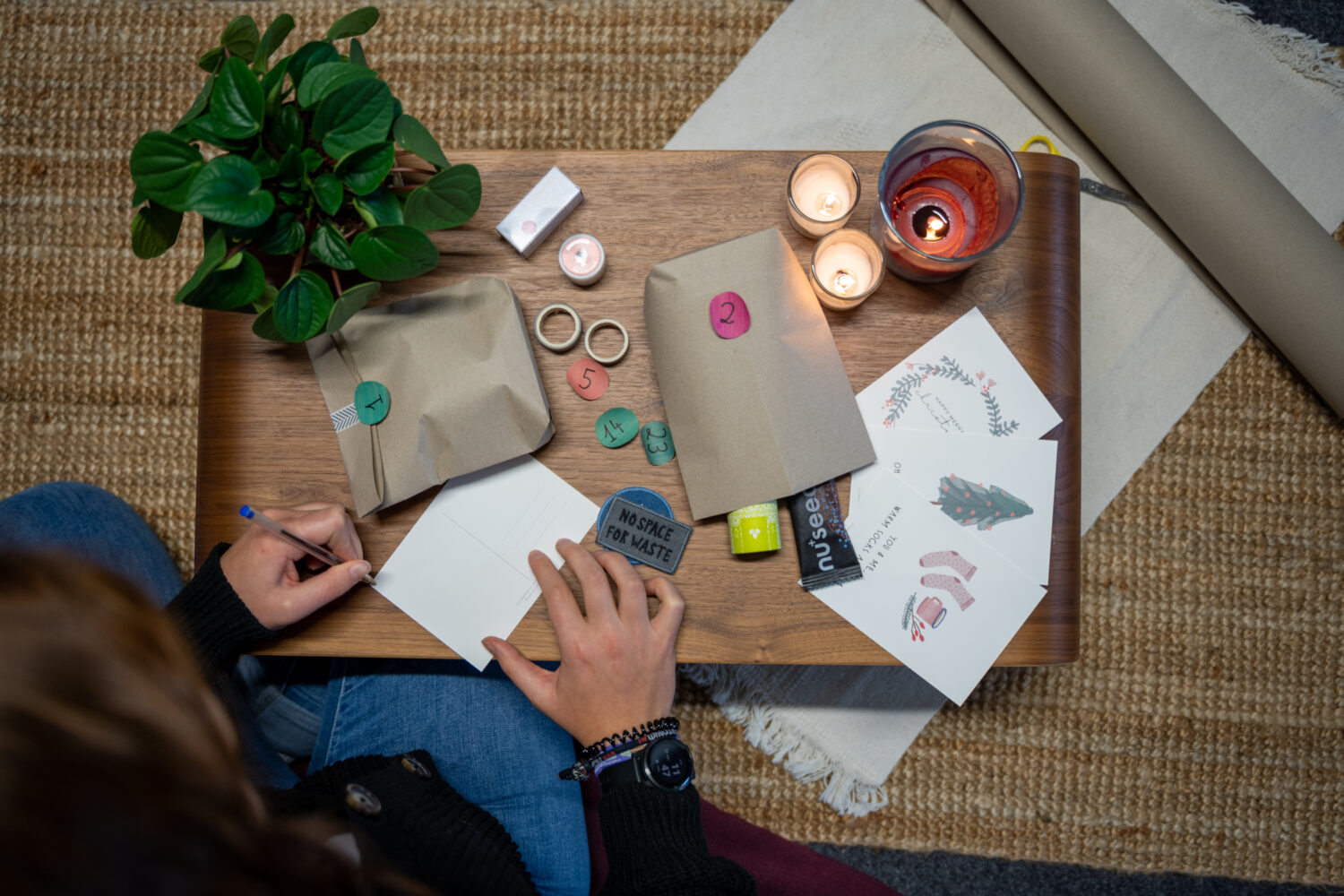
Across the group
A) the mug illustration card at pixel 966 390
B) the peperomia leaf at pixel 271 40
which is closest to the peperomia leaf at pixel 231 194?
the peperomia leaf at pixel 271 40

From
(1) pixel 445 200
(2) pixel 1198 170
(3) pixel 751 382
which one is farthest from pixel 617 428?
(2) pixel 1198 170

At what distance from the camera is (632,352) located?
2.56 ft

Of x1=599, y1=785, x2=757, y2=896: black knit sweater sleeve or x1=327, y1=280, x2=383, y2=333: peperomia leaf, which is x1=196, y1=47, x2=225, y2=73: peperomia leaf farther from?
x1=599, y1=785, x2=757, y2=896: black knit sweater sleeve

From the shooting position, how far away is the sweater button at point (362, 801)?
0.65 metres

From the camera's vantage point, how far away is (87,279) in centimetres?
125

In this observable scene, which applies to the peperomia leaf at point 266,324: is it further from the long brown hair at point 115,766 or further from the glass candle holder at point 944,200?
the glass candle holder at point 944,200

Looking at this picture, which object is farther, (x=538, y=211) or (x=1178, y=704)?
(x=1178, y=704)

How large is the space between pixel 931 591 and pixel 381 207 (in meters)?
0.66

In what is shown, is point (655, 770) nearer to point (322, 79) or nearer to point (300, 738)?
point (300, 738)

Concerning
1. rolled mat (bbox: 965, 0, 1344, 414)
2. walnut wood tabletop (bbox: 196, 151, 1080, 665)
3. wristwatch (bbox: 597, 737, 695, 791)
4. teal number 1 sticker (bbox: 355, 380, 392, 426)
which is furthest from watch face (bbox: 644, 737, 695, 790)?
rolled mat (bbox: 965, 0, 1344, 414)

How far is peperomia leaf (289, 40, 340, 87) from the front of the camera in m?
0.66

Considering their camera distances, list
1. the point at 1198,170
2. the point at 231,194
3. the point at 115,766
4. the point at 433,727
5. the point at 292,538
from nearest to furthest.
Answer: the point at 115,766 < the point at 231,194 < the point at 292,538 < the point at 433,727 < the point at 1198,170

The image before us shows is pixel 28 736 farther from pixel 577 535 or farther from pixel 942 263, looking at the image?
pixel 942 263

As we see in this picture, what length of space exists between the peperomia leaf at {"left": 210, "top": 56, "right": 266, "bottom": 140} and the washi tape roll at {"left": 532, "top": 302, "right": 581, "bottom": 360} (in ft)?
0.95
